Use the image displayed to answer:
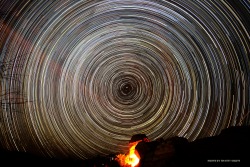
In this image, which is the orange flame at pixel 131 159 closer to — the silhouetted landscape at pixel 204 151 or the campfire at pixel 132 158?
the campfire at pixel 132 158

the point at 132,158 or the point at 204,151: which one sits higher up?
the point at 132,158

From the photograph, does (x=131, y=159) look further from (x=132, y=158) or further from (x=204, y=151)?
(x=204, y=151)

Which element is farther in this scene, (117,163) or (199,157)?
(117,163)

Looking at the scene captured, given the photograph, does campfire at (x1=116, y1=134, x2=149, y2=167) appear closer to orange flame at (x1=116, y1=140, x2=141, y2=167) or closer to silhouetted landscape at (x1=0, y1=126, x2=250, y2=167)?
orange flame at (x1=116, y1=140, x2=141, y2=167)

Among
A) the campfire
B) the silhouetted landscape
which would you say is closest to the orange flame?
the campfire

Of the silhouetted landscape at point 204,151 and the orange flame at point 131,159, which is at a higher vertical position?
the orange flame at point 131,159

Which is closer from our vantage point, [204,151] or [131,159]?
[204,151]

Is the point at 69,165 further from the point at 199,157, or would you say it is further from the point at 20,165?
the point at 199,157

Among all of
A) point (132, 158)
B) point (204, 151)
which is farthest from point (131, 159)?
point (204, 151)

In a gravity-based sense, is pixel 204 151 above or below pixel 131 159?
below

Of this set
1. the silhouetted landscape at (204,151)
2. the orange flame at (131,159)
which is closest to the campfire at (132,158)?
the orange flame at (131,159)

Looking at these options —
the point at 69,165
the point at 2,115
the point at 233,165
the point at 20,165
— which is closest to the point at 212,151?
the point at 233,165
